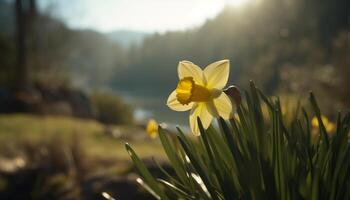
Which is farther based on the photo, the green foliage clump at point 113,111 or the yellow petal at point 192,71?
the green foliage clump at point 113,111

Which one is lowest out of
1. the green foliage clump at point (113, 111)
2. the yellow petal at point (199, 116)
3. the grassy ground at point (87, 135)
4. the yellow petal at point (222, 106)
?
the green foliage clump at point (113, 111)

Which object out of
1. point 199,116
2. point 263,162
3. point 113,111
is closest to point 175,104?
point 199,116

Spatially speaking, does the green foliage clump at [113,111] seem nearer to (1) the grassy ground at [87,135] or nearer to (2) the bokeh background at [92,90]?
(2) the bokeh background at [92,90]

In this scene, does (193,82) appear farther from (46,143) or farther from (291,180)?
(46,143)

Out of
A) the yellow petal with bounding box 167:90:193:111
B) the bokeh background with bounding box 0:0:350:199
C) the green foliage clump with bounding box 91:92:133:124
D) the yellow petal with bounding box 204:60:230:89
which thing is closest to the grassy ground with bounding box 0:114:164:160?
the bokeh background with bounding box 0:0:350:199

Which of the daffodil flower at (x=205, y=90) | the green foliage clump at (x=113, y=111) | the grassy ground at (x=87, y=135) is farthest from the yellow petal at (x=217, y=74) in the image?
the green foliage clump at (x=113, y=111)

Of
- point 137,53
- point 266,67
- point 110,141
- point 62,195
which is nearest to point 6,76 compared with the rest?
point 110,141

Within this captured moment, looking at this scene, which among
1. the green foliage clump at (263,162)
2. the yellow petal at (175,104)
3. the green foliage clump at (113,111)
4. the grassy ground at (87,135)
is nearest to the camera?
the green foliage clump at (263,162)
